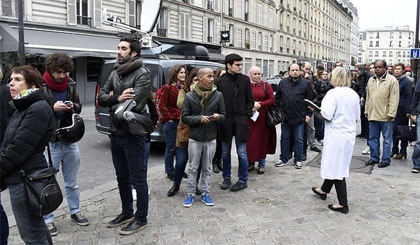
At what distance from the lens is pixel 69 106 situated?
385cm

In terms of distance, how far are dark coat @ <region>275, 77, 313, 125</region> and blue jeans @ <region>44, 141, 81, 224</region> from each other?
382 centimetres

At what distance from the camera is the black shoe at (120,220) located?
4.08 m

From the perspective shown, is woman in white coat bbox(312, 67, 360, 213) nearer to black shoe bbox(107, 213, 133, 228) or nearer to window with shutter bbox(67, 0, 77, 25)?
black shoe bbox(107, 213, 133, 228)

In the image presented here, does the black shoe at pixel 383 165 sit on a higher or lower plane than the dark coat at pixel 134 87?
lower

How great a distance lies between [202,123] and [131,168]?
3.78ft

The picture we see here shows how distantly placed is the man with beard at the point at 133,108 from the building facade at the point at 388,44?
14581 cm

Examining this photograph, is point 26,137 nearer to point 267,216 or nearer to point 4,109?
point 4,109

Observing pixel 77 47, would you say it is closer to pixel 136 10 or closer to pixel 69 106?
pixel 136 10

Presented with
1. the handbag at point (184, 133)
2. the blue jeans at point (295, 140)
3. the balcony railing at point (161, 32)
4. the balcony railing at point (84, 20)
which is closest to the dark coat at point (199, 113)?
the handbag at point (184, 133)

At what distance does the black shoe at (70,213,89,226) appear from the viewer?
4090 millimetres

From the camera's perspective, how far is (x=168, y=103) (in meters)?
5.84

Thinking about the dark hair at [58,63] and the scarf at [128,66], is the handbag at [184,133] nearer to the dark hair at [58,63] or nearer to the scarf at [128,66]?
the scarf at [128,66]

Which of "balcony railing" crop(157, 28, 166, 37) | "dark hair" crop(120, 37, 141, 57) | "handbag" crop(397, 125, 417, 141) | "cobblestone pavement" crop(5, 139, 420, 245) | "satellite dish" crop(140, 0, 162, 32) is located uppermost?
"balcony railing" crop(157, 28, 166, 37)

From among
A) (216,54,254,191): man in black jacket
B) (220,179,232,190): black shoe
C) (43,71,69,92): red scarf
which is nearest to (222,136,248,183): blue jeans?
(216,54,254,191): man in black jacket
